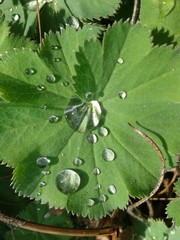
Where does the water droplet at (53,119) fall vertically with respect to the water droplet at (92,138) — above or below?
above

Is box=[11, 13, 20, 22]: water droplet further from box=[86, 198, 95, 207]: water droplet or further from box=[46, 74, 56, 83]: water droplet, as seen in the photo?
box=[86, 198, 95, 207]: water droplet

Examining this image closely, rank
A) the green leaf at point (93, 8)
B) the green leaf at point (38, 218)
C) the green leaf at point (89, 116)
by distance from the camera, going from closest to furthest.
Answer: the green leaf at point (89, 116)
the green leaf at point (93, 8)
the green leaf at point (38, 218)

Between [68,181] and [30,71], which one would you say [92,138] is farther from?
[30,71]

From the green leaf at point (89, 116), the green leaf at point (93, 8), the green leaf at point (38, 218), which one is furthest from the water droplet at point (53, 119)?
the green leaf at point (38, 218)

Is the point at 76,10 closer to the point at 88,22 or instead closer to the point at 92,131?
the point at 88,22

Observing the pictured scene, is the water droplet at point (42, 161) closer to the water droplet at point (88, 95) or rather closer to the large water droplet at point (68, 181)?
the large water droplet at point (68, 181)

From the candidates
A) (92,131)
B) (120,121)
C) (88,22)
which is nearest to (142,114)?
(120,121)
